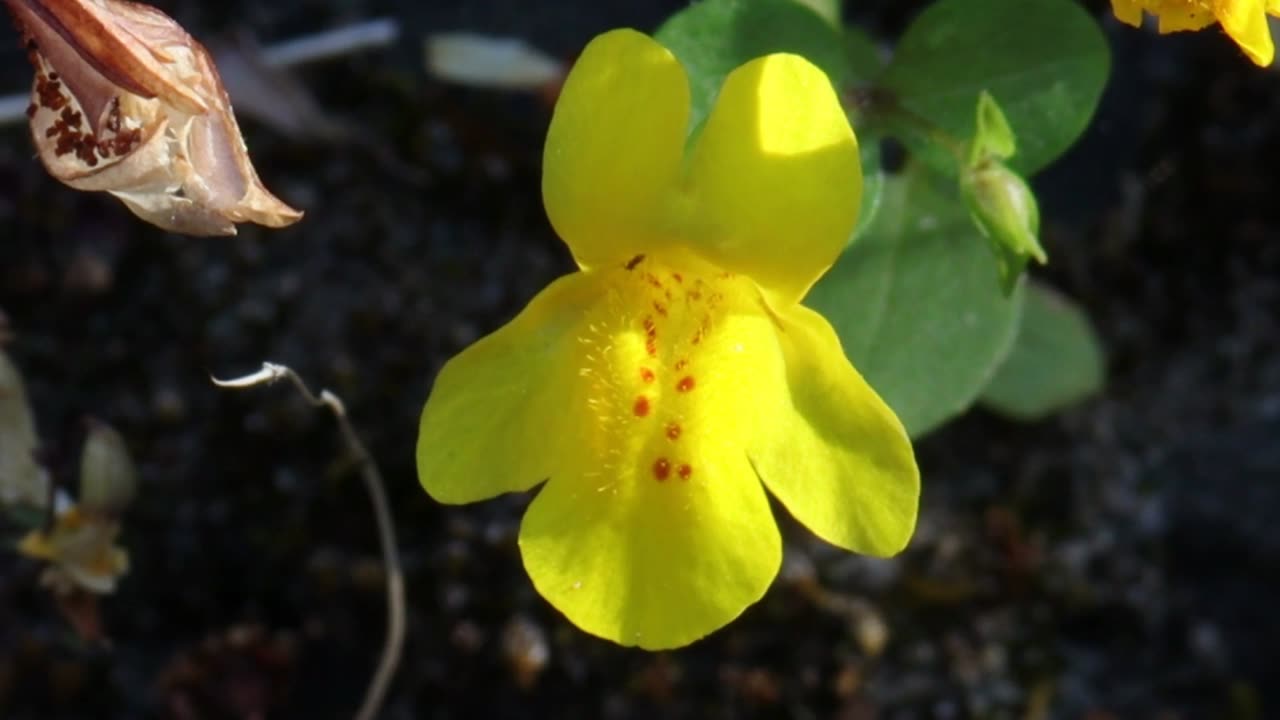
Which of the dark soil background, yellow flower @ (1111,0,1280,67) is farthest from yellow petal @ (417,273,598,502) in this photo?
the dark soil background

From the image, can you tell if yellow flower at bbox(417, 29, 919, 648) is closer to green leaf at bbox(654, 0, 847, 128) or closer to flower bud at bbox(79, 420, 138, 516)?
green leaf at bbox(654, 0, 847, 128)

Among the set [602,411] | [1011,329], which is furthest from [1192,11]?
[602,411]

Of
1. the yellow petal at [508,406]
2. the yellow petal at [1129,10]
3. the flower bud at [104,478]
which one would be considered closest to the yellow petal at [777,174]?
the yellow petal at [508,406]

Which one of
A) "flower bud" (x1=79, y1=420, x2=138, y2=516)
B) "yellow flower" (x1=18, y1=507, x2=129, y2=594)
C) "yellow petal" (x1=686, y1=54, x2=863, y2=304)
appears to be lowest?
"yellow flower" (x1=18, y1=507, x2=129, y2=594)

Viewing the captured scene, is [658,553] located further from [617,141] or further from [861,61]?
[861,61]

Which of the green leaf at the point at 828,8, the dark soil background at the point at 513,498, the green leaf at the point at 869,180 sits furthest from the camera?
the dark soil background at the point at 513,498

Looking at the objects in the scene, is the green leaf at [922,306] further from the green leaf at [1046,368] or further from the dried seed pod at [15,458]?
the dried seed pod at [15,458]

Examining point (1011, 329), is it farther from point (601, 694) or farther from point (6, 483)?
point (6, 483)
